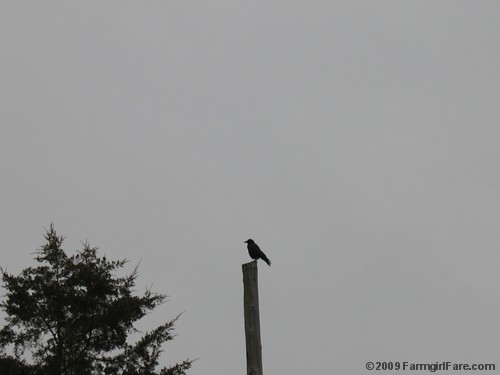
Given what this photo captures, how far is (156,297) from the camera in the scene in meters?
19.5

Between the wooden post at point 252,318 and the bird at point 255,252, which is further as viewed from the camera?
the bird at point 255,252

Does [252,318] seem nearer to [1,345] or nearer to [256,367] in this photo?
[256,367]

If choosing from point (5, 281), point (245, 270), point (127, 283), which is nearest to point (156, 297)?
point (127, 283)

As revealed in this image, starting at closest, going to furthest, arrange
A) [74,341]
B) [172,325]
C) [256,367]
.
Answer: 1. [256,367]
2. [74,341]
3. [172,325]

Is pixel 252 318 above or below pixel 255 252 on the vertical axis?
below

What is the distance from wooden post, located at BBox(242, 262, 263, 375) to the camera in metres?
11.0

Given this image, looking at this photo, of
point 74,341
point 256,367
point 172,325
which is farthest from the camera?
point 172,325

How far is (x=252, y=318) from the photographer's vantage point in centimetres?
1114

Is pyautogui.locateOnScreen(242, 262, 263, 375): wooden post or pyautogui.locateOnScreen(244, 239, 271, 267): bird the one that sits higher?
pyautogui.locateOnScreen(244, 239, 271, 267): bird

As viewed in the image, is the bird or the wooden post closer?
the wooden post

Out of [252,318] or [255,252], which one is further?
[255,252]

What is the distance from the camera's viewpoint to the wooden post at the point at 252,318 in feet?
36.0

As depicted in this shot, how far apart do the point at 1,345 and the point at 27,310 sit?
1101mm

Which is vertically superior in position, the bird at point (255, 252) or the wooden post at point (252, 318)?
the bird at point (255, 252)
